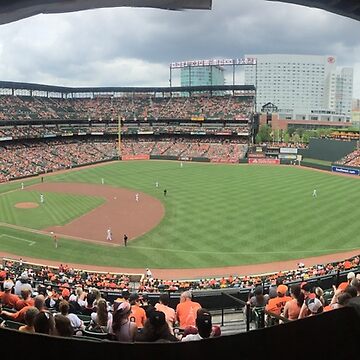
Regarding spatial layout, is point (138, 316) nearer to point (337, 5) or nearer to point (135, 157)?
point (337, 5)

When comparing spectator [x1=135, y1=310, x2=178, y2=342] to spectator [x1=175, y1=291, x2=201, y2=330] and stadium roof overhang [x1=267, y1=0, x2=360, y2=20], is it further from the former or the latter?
stadium roof overhang [x1=267, y1=0, x2=360, y2=20]

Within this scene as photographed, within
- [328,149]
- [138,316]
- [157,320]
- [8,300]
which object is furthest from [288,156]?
[157,320]

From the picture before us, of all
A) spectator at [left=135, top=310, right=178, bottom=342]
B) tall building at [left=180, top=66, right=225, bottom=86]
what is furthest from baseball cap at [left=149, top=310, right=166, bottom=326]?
tall building at [left=180, top=66, right=225, bottom=86]

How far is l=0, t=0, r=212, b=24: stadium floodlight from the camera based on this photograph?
Answer: 205 centimetres

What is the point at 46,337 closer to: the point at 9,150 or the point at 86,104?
the point at 9,150

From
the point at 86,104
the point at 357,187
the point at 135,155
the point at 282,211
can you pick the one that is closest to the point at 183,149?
the point at 135,155

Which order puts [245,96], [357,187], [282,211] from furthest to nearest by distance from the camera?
[245,96]
[357,187]
[282,211]

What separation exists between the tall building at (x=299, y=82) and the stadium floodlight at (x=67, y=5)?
147m

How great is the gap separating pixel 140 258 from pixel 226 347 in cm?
1882

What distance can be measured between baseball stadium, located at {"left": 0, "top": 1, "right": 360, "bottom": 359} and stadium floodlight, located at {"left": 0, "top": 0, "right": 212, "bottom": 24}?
0.14ft

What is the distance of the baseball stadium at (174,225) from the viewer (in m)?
3.54

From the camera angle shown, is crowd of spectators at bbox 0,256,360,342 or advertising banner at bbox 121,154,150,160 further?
advertising banner at bbox 121,154,150,160

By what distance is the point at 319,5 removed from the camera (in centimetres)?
225

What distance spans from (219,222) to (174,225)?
9.71 feet
